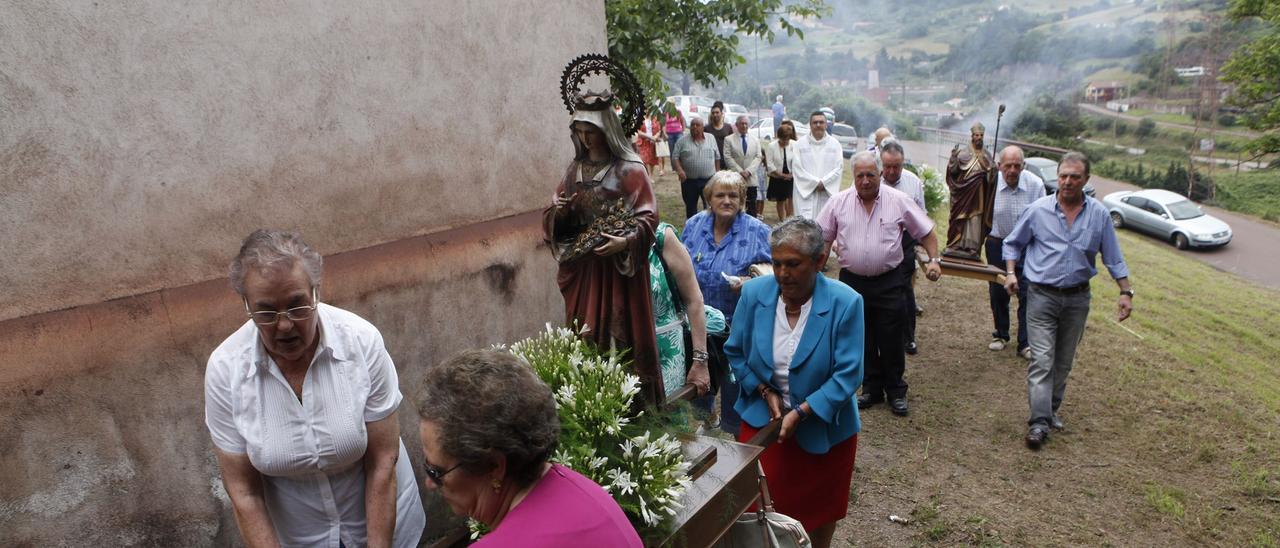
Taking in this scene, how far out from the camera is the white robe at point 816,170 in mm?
10594

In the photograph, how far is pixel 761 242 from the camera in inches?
220

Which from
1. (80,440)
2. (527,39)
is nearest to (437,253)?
(527,39)

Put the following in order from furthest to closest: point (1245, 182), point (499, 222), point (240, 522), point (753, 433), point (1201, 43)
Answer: point (1201, 43) → point (1245, 182) → point (499, 222) → point (753, 433) → point (240, 522)

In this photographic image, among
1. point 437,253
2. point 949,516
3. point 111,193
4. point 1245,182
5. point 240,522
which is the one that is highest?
point 111,193

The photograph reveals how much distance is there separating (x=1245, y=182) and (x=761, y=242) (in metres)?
34.3

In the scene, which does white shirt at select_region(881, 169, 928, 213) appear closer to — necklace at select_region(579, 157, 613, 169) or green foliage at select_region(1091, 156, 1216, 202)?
necklace at select_region(579, 157, 613, 169)

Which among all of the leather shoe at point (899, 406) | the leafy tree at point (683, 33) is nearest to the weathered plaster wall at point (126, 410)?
the leather shoe at point (899, 406)

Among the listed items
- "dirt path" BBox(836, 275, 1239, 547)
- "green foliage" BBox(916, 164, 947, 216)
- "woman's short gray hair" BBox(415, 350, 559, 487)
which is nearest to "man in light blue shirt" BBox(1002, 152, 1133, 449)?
"dirt path" BBox(836, 275, 1239, 547)

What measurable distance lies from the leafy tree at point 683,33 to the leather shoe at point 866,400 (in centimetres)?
368

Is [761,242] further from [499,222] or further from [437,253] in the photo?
[437,253]

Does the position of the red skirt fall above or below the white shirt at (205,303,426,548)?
below

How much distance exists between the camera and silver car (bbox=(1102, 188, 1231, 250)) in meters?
22.5

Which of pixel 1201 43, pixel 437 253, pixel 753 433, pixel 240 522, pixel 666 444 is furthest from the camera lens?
pixel 1201 43

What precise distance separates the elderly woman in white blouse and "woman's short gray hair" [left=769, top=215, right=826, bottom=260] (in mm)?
1848
